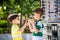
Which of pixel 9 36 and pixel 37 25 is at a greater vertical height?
pixel 37 25

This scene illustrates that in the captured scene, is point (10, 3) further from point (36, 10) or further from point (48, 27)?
point (48, 27)

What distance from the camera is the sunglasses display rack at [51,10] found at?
167 centimetres

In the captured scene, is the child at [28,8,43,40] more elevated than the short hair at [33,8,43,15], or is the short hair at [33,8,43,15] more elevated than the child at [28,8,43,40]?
the short hair at [33,8,43,15]

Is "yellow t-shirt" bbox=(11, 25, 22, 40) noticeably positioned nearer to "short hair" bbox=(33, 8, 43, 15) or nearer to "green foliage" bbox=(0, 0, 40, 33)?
"green foliage" bbox=(0, 0, 40, 33)

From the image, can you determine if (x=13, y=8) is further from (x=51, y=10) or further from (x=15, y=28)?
(x=51, y=10)

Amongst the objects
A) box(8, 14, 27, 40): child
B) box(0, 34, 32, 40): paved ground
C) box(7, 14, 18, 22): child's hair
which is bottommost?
box(0, 34, 32, 40): paved ground

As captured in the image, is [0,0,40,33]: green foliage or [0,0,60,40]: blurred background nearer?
[0,0,60,40]: blurred background

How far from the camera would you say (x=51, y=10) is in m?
1.67

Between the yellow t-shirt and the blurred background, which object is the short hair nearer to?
the blurred background

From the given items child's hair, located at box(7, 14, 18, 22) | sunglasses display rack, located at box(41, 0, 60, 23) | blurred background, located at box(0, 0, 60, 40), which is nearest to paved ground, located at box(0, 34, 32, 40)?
blurred background, located at box(0, 0, 60, 40)

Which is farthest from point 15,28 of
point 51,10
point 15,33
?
point 51,10

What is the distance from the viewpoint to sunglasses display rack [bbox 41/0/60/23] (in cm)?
167

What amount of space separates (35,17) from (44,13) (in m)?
0.12

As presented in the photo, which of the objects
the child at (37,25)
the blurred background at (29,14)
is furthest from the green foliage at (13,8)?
the child at (37,25)
